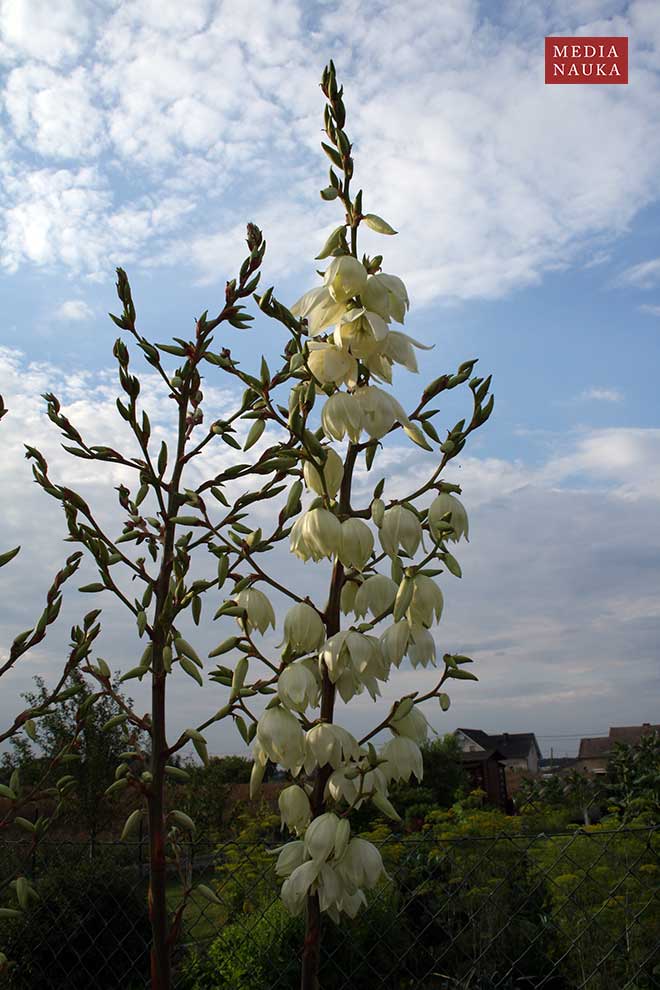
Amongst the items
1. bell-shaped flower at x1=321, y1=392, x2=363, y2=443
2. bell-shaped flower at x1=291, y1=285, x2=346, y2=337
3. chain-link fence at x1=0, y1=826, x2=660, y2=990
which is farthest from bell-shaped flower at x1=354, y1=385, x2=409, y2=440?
chain-link fence at x1=0, y1=826, x2=660, y2=990

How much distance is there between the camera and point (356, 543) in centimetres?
133

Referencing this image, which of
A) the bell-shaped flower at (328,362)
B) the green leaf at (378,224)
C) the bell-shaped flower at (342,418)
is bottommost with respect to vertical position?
the bell-shaped flower at (342,418)

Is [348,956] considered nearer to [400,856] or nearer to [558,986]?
[400,856]

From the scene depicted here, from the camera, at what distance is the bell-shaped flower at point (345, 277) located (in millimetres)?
1397

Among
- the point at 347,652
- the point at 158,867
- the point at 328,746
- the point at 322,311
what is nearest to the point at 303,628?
the point at 347,652

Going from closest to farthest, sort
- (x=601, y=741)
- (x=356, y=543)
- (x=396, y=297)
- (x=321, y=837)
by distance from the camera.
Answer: (x=321, y=837), (x=356, y=543), (x=396, y=297), (x=601, y=741)

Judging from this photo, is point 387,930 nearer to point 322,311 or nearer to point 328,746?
point 328,746

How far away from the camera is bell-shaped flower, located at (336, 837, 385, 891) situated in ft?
4.11

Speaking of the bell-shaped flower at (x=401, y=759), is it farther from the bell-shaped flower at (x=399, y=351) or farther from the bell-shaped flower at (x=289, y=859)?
the bell-shaped flower at (x=399, y=351)

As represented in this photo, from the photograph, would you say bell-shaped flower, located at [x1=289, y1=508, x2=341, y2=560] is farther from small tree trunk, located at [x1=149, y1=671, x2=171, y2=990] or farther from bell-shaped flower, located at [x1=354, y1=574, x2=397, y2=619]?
small tree trunk, located at [x1=149, y1=671, x2=171, y2=990]

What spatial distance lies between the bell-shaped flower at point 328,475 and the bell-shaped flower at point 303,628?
0.69ft

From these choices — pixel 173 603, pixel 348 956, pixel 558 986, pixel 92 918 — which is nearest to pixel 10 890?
pixel 92 918

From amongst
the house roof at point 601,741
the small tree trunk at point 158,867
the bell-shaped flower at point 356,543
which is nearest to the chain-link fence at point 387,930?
the small tree trunk at point 158,867

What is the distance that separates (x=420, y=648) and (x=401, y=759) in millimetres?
183
